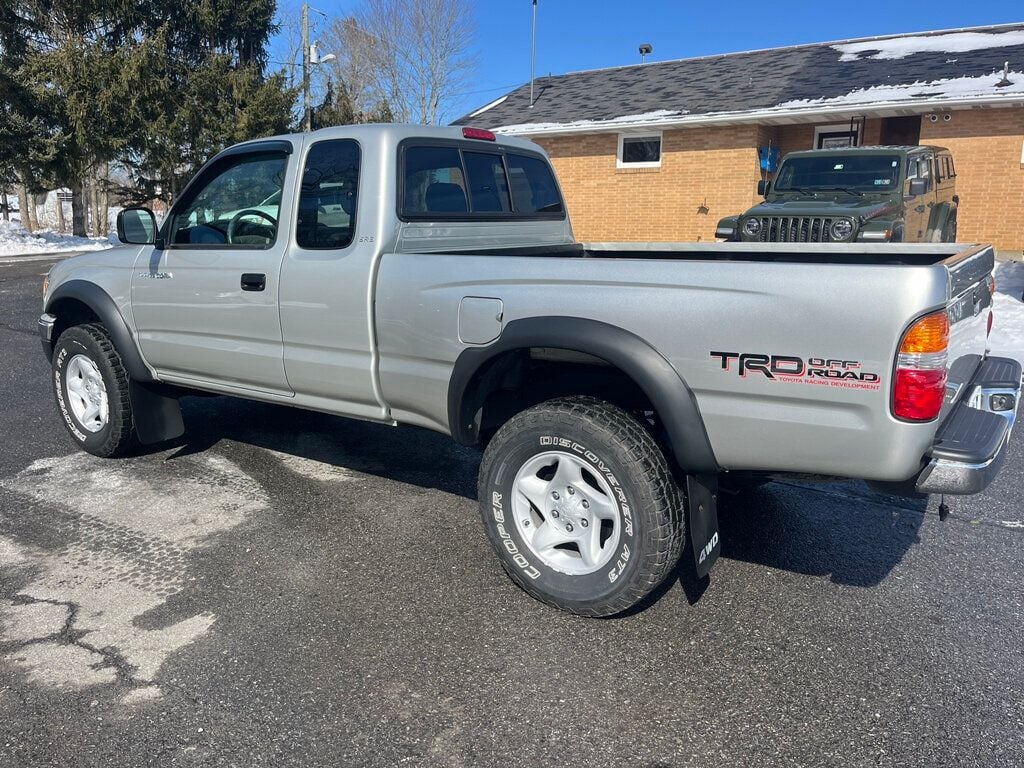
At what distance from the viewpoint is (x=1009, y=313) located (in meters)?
10.2

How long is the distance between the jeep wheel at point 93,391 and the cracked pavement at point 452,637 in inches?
12.6

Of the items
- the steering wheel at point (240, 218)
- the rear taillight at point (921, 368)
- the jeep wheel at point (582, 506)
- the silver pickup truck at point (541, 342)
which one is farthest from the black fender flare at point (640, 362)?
the steering wheel at point (240, 218)

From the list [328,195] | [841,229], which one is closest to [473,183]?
[328,195]

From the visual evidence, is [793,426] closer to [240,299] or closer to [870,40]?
[240,299]

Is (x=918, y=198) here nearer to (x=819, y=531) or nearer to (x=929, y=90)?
(x=929, y=90)

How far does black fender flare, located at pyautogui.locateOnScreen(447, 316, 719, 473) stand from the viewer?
9.50 feet

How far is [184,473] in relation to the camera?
16.2ft

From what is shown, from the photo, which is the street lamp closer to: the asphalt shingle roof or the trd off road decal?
the asphalt shingle roof

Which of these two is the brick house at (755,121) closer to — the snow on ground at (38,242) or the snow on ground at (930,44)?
the snow on ground at (930,44)

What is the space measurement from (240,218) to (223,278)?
14.2 inches

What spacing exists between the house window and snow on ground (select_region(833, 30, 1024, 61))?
4481mm

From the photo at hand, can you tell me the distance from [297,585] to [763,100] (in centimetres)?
1596

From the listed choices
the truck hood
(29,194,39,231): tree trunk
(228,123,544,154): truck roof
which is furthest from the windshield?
(29,194,39,231): tree trunk

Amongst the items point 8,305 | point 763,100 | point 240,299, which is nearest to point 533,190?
point 240,299
